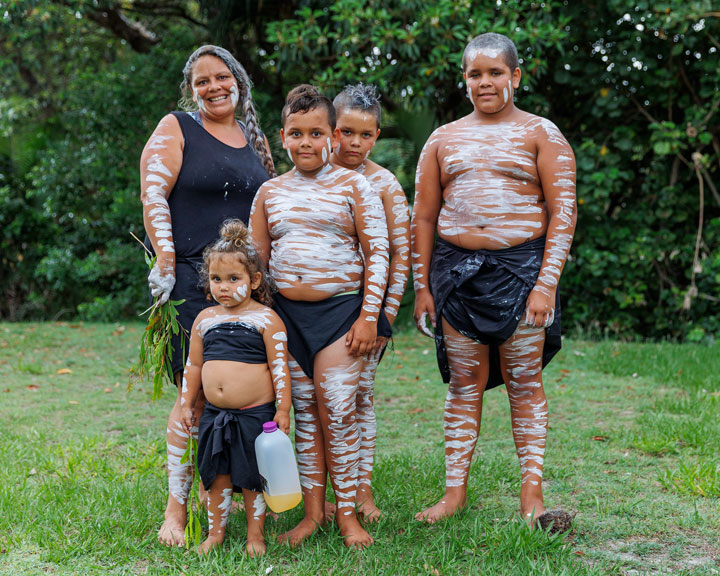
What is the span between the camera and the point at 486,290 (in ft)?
9.82

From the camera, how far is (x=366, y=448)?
3.22m

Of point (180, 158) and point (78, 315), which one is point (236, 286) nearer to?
point (180, 158)

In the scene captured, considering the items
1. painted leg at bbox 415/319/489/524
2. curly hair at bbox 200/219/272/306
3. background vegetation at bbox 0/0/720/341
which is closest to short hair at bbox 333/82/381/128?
curly hair at bbox 200/219/272/306

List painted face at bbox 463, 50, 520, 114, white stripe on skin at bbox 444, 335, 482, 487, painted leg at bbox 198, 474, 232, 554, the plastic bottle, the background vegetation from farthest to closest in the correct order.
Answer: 1. the background vegetation
2. white stripe on skin at bbox 444, 335, 482, 487
3. painted face at bbox 463, 50, 520, 114
4. painted leg at bbox 198, 474, 232, 554
5. the plastic bottle

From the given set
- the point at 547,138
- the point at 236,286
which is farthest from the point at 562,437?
the point at 236,286

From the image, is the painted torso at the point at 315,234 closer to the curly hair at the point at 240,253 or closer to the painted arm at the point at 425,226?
the curly hair at the point at 240,253

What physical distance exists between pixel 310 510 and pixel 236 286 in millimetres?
1038

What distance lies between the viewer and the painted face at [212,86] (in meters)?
3.09

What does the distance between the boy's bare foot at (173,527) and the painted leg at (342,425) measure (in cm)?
68

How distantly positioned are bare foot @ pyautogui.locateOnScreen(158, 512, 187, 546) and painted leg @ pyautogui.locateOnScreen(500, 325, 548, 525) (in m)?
1.51

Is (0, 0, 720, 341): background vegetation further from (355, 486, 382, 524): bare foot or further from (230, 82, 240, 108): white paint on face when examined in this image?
(355, 486, 382, 524): bare foot

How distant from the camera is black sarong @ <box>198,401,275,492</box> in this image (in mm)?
2740

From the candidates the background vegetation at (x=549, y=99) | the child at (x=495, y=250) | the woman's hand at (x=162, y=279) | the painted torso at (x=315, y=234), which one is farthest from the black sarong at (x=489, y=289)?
the background vegetation at (x=549, y=99)

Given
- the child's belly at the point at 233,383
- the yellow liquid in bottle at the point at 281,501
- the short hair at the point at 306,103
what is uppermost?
the short hair at the point at 306,103
